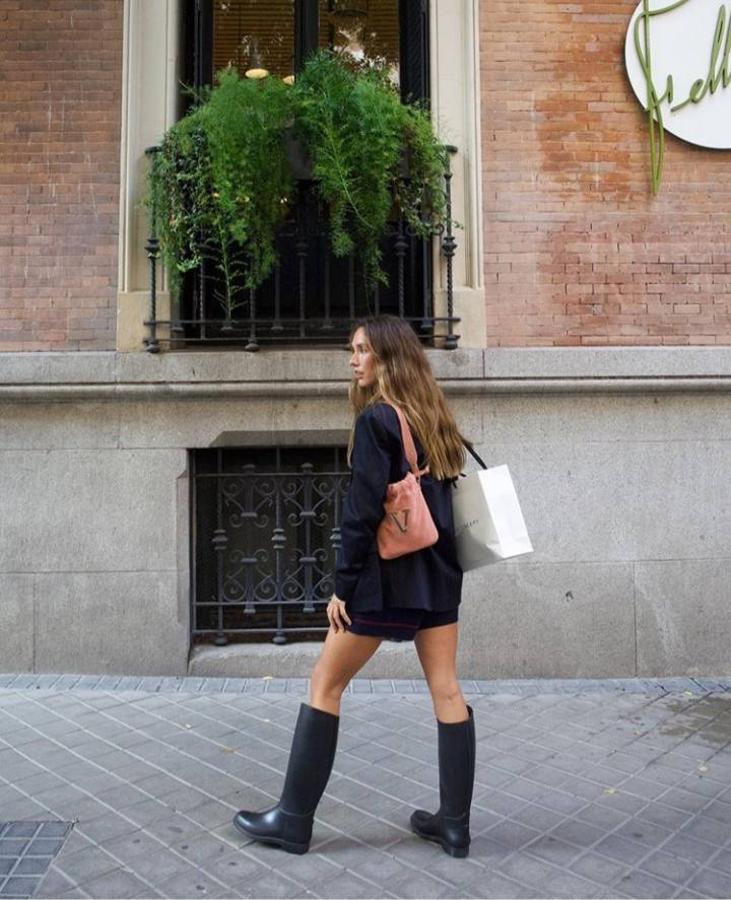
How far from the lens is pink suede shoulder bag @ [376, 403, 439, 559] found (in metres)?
2.96

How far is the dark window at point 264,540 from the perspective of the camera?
5816 millimetres

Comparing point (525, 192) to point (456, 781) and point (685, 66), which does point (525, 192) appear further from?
point (456, 781)

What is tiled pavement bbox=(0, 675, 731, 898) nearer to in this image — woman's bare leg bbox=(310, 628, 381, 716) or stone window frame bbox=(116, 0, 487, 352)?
woman's bare leg bbox=(310, 628, 381, 716)

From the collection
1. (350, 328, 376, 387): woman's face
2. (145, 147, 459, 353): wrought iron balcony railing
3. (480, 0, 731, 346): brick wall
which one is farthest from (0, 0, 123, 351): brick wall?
(350, 328, 376, 387): woman's face

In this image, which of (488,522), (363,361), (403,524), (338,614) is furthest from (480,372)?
(338,614)

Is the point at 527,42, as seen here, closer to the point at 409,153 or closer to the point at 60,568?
the point at 409,153

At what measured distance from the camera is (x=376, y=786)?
3805mm

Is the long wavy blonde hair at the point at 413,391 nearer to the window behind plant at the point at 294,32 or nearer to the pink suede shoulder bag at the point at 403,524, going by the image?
the pink suede shoulder bag at the point at 403,524

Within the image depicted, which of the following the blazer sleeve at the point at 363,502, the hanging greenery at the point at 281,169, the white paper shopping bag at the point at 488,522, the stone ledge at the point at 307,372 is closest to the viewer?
the blazer sleeve at the point at 363,502

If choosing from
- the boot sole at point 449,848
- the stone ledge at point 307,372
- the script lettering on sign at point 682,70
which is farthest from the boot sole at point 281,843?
the script lettering on sign at point 682,70

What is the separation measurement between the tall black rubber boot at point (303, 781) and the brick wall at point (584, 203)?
11.5ft

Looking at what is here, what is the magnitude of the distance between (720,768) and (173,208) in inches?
189

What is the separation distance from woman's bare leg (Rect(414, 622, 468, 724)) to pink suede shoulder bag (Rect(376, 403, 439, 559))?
1.28 ft

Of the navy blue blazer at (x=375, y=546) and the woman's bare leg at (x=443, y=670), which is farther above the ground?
the navy blue blazer at (x=375, y=546)
